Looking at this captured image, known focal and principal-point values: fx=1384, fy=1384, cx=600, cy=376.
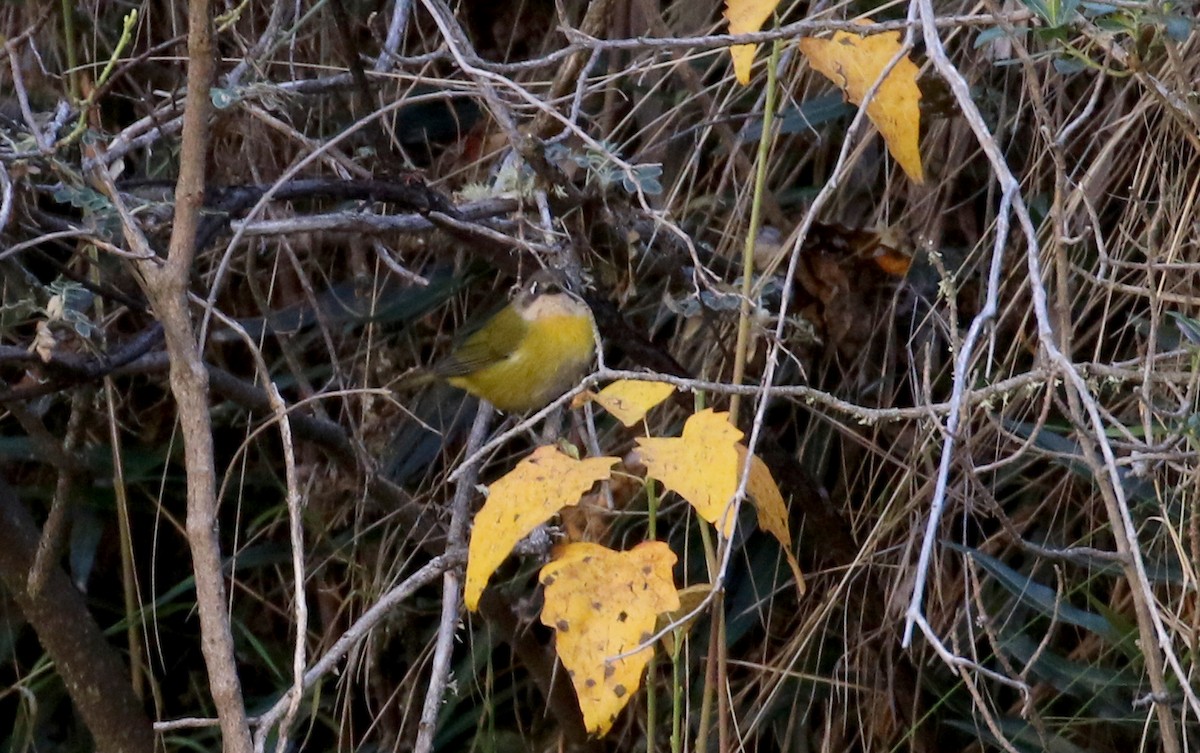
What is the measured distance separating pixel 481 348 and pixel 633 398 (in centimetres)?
123

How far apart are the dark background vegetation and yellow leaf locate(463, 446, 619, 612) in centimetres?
45

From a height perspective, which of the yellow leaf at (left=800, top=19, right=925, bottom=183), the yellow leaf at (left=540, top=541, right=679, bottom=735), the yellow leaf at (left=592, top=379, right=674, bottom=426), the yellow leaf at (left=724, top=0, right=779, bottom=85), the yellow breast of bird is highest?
the yellow leaf at (left=724, top=0, right=779, bottom=85)

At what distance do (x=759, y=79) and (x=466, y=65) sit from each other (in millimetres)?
1125

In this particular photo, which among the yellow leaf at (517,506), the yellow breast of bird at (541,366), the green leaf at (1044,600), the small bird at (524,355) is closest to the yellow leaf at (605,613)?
A: the yellow leaf at (517,506)

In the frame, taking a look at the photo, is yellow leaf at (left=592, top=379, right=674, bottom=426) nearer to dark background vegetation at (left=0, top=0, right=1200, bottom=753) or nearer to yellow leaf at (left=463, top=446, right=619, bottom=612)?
yellow leaf at (left=463, top=446, right=619, bottom=612)

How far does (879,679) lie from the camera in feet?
7.95

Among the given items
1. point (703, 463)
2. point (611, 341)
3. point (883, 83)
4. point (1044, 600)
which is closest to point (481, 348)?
point (611, 341)

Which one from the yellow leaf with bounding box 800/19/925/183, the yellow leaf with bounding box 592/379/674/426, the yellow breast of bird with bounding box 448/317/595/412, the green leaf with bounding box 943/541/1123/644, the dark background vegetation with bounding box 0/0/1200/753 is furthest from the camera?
the yellow breast of bird with bounding box 448/317/595/412

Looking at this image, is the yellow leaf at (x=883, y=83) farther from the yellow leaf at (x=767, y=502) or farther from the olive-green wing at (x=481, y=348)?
the olive-green wing at (x=481, y=348)

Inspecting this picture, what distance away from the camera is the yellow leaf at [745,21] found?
64.0 inches

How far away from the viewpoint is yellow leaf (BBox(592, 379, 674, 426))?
1563 millimetres

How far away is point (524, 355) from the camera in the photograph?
2.97 m

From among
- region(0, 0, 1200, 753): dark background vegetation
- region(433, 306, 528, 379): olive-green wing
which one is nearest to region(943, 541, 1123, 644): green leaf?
region(0, 0, 1200, 753): dark background vegetation

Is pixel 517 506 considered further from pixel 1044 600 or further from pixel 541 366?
pixel 541 366
